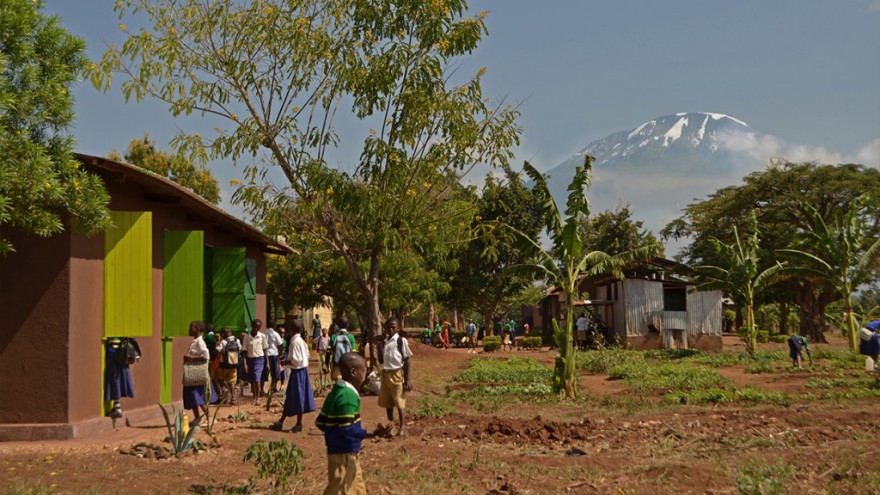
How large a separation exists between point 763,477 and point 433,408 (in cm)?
708

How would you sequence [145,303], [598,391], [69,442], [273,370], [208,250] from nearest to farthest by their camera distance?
[69,442] → [145,303] → [273,370] → [208,250] → [598,391]

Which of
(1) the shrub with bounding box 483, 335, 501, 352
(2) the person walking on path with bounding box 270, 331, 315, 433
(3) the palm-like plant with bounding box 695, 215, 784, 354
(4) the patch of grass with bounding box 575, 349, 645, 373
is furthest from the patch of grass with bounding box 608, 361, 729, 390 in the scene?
(1) the shrub with bounding box 483, 335, 501, 352

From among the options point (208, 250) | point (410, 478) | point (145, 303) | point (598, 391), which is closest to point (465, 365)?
point (598, 391)

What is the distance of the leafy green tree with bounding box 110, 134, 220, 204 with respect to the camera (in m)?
34.4

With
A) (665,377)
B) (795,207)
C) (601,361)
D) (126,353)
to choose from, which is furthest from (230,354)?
(795,207)

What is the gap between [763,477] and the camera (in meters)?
7.87

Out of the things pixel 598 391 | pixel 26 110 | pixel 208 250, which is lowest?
pixel 598 391

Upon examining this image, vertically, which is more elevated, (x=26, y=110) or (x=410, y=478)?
(x=26, y=110)

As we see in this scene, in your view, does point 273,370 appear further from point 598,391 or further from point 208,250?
point 598,391

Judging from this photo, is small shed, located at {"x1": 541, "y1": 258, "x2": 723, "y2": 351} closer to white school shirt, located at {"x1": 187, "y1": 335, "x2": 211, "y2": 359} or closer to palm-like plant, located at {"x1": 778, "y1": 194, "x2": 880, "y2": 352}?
palm-like plant, located at {"x1": 778, "y1": 194, "x2": 880, "y2": 352}

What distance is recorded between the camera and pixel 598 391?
19203 millimetres

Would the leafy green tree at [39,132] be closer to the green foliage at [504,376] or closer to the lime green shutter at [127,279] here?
the lime green shutter at [127,279]

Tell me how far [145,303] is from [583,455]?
246 inches

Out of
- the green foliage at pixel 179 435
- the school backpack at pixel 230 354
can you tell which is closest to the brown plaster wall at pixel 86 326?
the green foliage at pixel 179 435
